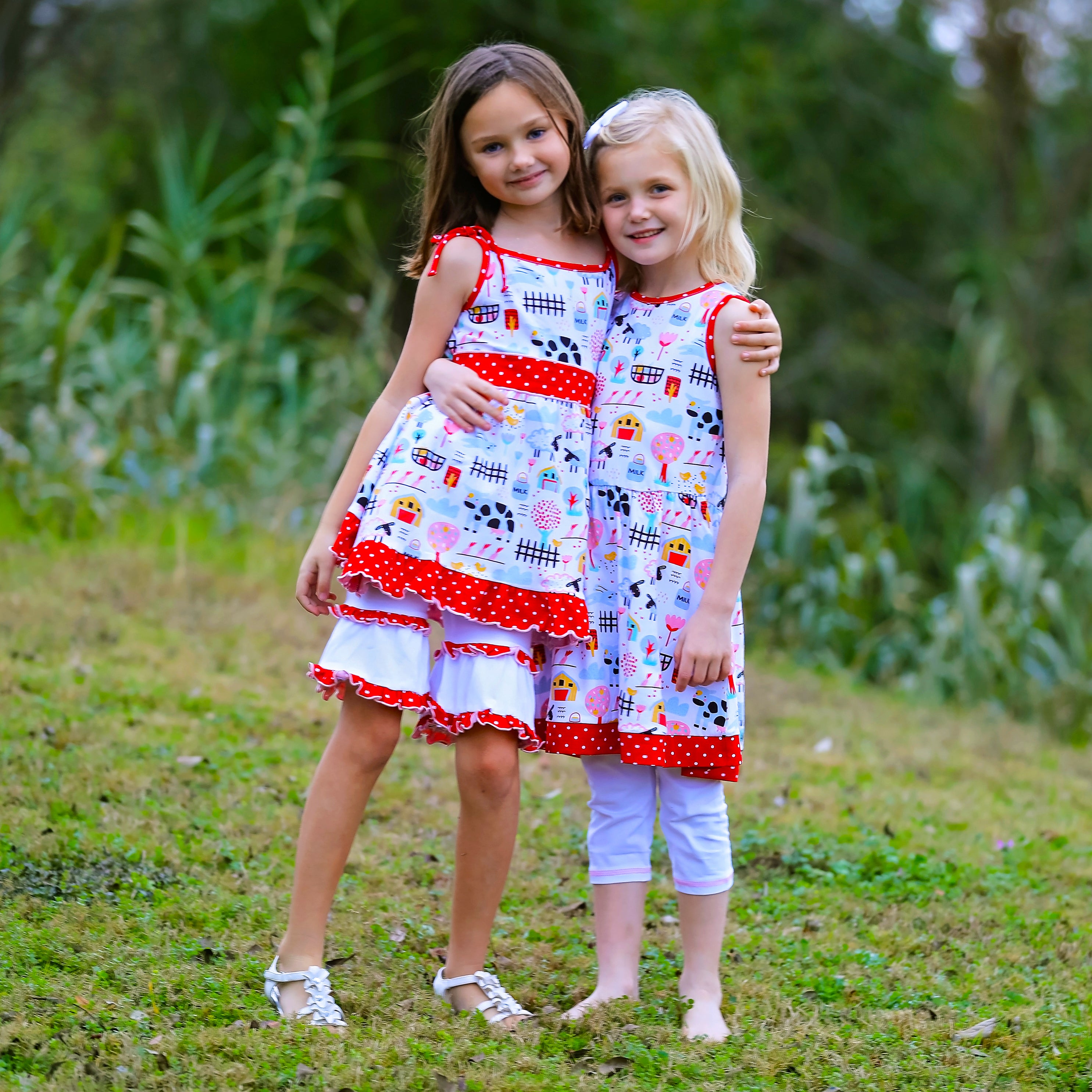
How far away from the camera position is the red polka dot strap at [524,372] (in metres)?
2.26

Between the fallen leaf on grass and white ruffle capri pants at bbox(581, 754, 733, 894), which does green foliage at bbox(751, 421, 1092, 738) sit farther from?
white ruffle capri pants at bbox(581, 754, 733, 894)

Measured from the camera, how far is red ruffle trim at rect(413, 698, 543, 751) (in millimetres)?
2172

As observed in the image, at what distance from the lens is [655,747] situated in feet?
7.54

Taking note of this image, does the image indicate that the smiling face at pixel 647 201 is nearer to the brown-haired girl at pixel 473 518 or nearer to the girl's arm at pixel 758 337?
the brown-haired girl at pixel 473 518

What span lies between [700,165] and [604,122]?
19 centimetres

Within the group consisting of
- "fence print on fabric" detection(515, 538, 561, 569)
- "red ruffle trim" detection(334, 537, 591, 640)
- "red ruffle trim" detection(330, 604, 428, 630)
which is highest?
"fence print on fabric" detection(515, 538, 561, 569)

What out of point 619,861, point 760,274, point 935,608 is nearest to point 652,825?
point 619,861

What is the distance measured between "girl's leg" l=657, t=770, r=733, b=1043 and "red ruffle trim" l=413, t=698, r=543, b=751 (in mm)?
278

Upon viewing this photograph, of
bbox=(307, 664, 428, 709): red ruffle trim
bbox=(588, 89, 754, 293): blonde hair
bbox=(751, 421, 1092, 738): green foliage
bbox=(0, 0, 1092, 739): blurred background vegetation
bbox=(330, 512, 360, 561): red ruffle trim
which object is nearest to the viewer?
bbox=(307, 664, 428, 709): red ruffle trim

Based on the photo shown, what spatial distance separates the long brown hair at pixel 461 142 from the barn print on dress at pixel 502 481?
10 centimetres

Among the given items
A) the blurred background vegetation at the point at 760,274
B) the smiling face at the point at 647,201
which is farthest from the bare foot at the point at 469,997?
the blurred background vegetation at the point at 760,274

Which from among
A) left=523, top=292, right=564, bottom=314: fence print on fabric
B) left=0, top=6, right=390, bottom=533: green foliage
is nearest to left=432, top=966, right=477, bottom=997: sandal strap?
left=523, top=292, right=564, bottom=314: fence print on fabric

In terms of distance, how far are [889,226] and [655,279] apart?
1103 centimetres

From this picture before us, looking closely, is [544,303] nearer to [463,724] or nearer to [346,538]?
[346,538]
